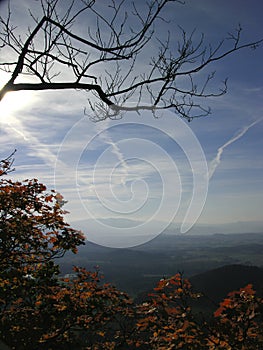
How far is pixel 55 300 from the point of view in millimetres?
9500

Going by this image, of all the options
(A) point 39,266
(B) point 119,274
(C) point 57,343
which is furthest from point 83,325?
(B) point 119,274

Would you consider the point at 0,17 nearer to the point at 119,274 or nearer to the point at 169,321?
the point at 169,321

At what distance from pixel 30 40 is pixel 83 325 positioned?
27.1 feet

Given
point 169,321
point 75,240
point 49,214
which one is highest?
point 49,214

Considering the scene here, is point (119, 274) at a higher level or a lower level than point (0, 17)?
lower

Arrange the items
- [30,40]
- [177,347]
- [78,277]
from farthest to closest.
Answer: [78,277] < [177,347] < [30,40]

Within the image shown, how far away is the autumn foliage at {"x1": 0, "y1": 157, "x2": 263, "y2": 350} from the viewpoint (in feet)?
26.8

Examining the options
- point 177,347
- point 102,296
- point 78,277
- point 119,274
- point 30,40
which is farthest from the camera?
point 119,274

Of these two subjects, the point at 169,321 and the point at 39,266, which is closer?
the point at 169,321

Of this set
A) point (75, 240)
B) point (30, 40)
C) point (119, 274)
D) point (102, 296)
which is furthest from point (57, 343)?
point (119, 274)

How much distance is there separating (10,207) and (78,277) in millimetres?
3886

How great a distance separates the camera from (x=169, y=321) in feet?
28.7

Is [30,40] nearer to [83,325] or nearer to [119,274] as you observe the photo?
[83,325]

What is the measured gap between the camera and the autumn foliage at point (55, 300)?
816 cm
